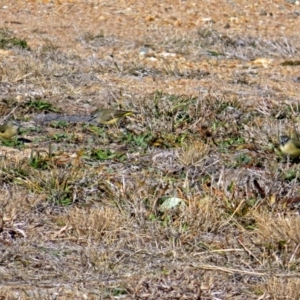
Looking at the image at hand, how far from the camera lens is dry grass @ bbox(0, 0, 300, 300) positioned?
3686 millimetres

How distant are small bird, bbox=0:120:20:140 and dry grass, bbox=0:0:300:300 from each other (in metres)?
0.13

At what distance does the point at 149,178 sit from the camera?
4668mm

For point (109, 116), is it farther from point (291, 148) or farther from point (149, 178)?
point (291, 148)

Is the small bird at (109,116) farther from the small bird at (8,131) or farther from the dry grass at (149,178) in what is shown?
the small bird at (8,131)

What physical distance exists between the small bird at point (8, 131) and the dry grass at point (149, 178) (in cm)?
13

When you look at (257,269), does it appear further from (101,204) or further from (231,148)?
(231,148)

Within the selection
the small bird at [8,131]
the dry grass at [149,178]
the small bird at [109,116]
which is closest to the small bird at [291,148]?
the dry grass at [149,178]

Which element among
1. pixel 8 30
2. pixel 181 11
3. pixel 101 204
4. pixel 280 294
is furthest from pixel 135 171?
pixel 181 11

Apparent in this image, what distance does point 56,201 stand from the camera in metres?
4.33

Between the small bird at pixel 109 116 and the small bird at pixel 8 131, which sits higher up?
the small bird at pixel 8 131

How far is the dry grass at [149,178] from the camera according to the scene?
12.1ft

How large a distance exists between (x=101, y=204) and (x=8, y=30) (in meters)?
5.26

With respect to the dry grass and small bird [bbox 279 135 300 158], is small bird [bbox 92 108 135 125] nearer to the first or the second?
the dry grass

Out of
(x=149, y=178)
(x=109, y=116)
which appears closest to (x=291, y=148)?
(x=149, y=178)
